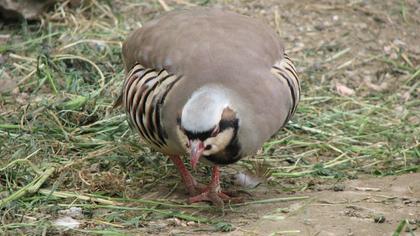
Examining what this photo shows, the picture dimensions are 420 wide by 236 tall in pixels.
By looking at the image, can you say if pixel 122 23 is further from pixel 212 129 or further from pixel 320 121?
pixel 212 129

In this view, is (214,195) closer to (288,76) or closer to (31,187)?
(288,76)

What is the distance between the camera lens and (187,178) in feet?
14.8

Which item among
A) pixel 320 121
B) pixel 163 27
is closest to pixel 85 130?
pixel 163 27

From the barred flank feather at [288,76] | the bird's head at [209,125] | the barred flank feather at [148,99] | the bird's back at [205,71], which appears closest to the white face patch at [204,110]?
the bird's head at [209,125]

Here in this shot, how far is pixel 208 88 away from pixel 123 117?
1.49 metres

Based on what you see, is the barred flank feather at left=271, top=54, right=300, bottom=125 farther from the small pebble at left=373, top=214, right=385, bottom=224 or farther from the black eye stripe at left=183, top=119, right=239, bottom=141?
the small pebble at left=373, top=214, right=385, bottom=224

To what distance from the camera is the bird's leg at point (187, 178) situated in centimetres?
446

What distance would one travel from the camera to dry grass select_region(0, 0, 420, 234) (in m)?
4.24

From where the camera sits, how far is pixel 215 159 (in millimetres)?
3801

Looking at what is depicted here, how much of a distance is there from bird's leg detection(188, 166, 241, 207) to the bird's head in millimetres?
543

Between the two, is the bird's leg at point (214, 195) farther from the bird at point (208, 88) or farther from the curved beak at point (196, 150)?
the curved beak at point (196, 150)

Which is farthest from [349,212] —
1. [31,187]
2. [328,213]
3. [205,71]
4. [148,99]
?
[31,187]

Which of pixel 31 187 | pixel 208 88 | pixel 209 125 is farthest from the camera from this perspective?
pixel 31 187

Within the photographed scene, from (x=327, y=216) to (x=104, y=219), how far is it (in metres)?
1.00
